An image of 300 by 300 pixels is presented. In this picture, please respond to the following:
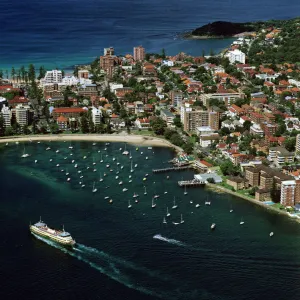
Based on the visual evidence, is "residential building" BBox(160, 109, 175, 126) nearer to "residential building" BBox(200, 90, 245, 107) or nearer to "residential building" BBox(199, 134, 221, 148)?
"residential building" BBox(200, 90, 245, 107)

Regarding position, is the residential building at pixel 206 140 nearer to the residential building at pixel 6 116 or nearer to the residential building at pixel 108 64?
the residential building at pixel 6 116

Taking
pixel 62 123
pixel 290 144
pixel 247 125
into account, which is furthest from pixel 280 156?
pixel 62 123

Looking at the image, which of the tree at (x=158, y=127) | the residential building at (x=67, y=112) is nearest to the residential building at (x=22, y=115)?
the residential building at (x=67, y=112)

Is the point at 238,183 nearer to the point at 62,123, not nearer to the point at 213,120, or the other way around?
the point at 213,120

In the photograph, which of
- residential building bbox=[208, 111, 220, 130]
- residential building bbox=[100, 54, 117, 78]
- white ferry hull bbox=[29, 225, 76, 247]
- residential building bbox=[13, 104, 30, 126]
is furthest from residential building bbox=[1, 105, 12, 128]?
white ferry hull bbox=[29, 225, 76, 247]

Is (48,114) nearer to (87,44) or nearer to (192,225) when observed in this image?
(192,225)
